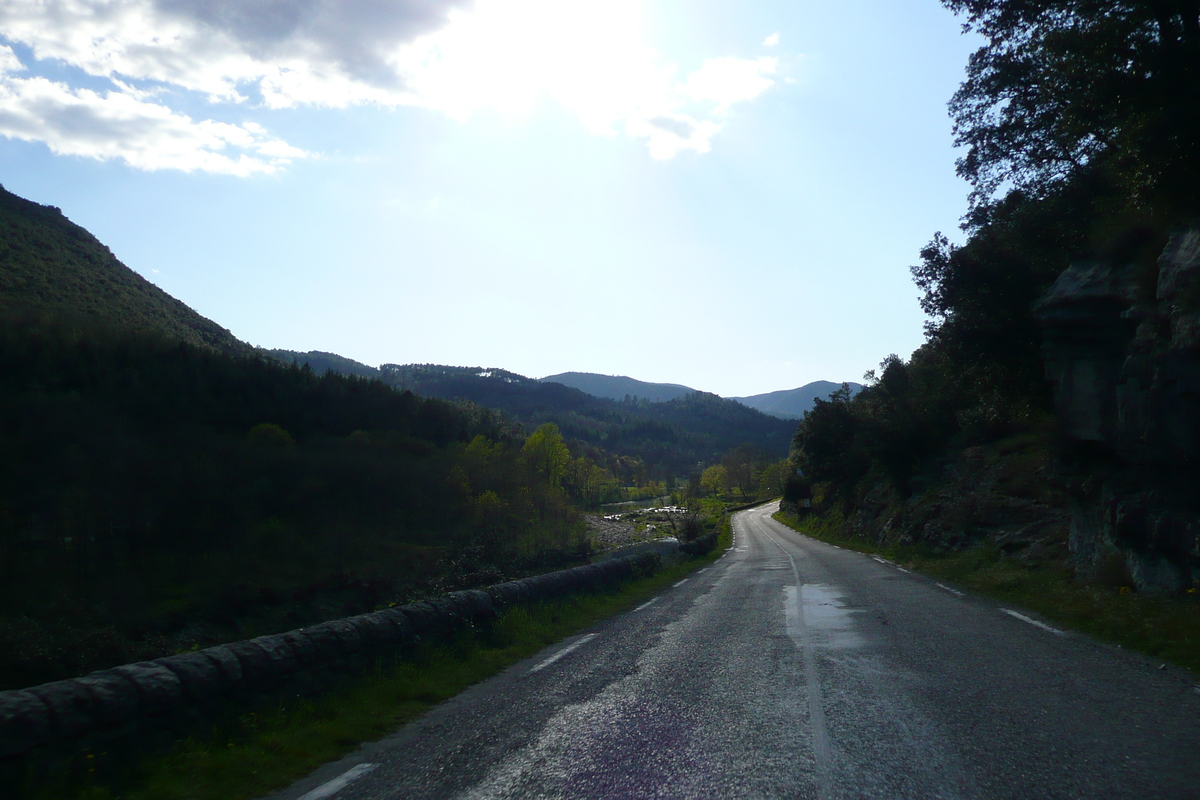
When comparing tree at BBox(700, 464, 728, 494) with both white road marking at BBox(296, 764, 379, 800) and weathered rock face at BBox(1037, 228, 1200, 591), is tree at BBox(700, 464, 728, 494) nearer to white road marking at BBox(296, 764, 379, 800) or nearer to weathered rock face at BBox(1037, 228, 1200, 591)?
weathered rock face at BBox(1037, 228, 1200, 591)

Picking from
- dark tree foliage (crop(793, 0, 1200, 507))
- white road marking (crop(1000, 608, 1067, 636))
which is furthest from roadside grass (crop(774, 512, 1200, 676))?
dark tree foliage (crop(793, 0, 1200, 507))

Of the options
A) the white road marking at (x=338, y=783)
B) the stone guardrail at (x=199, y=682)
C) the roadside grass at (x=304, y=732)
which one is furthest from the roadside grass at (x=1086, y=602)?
the stone guardrail at (x=199, y=682)

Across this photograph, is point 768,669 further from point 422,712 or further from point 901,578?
point 901,578

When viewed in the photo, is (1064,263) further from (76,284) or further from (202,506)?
(76,284)

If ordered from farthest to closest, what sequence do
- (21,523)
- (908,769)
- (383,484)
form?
(383,484) → (21,523) → (908,769)

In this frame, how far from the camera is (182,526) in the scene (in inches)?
1377

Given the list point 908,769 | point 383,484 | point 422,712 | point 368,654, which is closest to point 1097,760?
point 908,769

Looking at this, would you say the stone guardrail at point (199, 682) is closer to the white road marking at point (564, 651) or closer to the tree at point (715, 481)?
the white road marking at point (564, 651)

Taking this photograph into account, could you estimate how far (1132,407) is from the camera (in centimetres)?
1216

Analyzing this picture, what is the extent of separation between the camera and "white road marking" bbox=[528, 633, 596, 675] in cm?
786

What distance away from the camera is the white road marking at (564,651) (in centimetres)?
786

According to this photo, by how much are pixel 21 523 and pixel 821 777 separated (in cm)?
3731

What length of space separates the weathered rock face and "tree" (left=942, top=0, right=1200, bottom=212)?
4.85ft

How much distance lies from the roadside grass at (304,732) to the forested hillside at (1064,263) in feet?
34.4
